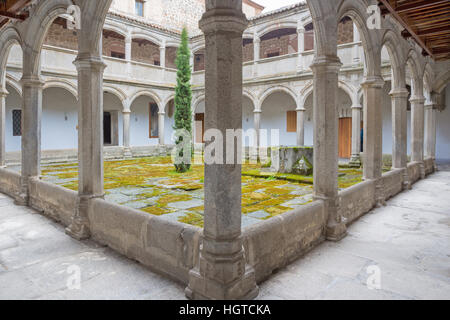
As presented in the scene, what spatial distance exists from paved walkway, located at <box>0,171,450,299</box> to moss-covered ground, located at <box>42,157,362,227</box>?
1156mm

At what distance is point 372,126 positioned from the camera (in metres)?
5.67

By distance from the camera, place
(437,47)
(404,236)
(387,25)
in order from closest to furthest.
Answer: (404,236) → (387,25) → (437,47)

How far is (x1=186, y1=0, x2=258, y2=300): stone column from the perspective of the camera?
8.02 ft

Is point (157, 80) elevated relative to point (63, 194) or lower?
elevated

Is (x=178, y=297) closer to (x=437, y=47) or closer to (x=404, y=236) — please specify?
(x=404, y=236)

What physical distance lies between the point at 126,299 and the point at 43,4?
533cm

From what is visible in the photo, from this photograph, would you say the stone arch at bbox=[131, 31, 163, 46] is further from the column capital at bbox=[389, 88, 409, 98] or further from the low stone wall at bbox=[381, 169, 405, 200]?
the low stone wall at bbox=[381, 169, 405, 200]

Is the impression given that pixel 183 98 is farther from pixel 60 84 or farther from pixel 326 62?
pixel 326 62

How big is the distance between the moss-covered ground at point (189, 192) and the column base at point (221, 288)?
63.2 inches

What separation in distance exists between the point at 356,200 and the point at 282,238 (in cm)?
232

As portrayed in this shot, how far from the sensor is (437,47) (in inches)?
345

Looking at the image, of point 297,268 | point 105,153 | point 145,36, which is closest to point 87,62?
point 297,268
